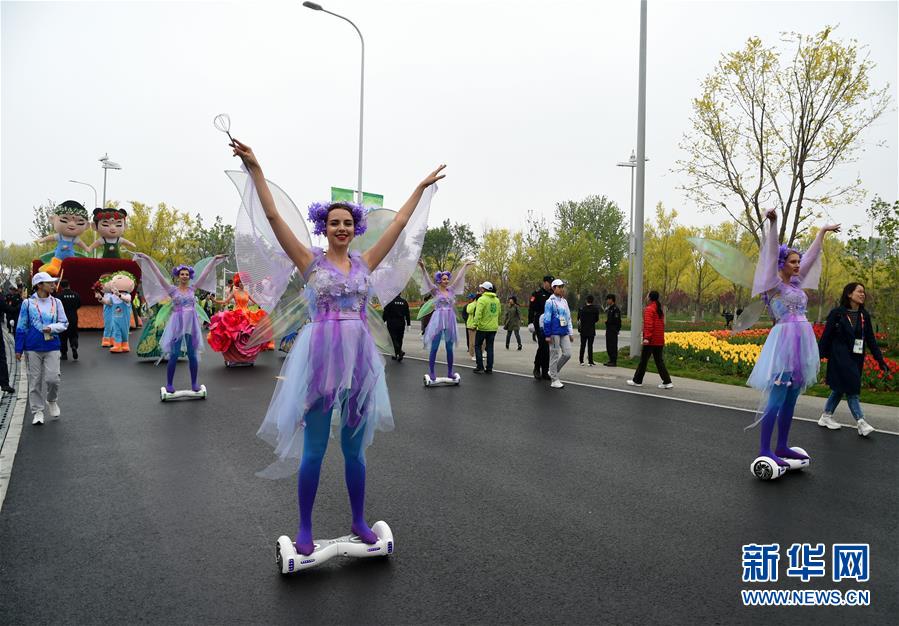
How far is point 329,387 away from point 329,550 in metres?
1.07

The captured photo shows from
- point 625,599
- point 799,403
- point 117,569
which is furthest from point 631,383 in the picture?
point 117,569

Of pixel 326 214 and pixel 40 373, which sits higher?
pixel 326 214

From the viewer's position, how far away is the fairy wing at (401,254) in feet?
16.1

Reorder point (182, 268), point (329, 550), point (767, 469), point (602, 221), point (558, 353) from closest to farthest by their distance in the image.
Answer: point (329, 550)
point (767, 469)
point (182, 268)
point (558, 353)
point (602, 221)

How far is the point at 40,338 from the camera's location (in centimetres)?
839

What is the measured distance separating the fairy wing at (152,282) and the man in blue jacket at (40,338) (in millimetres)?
2088

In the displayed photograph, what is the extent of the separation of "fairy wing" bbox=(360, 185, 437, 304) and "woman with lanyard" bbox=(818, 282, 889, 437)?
18.9 ft

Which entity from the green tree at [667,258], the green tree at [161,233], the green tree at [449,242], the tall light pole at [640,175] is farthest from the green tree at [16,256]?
the tall light pole at [640,175]

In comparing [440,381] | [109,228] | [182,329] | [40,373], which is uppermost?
[109,228]

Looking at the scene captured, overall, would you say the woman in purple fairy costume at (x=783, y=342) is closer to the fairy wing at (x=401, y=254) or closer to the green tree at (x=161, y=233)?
the fairy wing at (x=401, y=254)

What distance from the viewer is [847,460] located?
6.90m

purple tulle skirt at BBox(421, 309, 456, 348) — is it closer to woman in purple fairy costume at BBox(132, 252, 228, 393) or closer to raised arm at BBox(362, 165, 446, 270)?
woman in purple fairy costume at BBox(132, 252, 228, 393)

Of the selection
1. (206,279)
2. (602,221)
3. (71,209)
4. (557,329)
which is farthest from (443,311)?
(602,221)

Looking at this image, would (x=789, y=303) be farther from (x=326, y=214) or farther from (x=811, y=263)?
(x=326, y=214)
